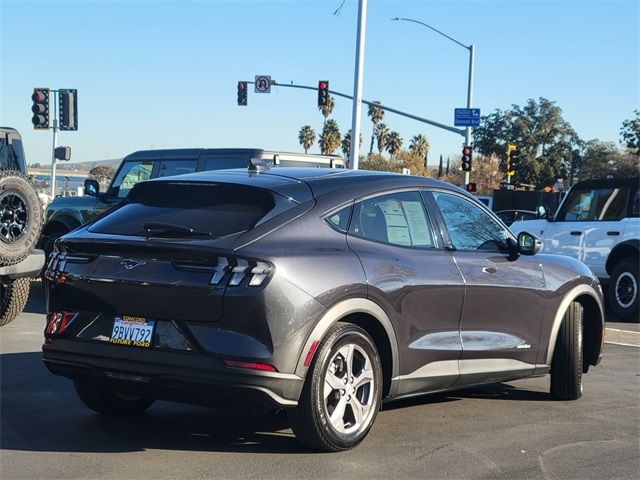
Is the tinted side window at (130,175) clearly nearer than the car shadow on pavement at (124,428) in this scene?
No

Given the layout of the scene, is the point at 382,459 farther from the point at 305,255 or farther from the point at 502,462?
the point at 305,255

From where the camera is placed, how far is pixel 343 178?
590cm

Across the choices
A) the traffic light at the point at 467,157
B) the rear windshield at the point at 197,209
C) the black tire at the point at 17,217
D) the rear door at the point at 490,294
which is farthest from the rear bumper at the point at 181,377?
the traffic light at the point at 467,157

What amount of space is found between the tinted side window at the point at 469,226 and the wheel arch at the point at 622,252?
7590 mm

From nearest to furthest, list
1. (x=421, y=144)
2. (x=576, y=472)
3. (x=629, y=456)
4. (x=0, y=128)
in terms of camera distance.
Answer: (x=576, y=472) < (x=629, y=456) < (x=0, y=128) < (x=421, y=144)

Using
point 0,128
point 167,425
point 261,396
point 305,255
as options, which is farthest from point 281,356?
point 0,128

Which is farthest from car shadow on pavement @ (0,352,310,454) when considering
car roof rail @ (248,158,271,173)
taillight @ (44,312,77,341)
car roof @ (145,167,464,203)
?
car roof rail @ (248,158,271,173)

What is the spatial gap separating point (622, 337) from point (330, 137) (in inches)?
2869

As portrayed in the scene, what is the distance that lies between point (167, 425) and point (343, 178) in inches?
81.2

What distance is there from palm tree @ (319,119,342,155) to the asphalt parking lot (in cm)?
7596

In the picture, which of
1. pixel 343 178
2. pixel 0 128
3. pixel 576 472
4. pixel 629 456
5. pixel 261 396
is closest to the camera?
pixel 261 396

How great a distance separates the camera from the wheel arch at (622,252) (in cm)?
1360

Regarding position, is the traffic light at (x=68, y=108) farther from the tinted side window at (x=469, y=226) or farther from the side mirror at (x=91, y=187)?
the tinted side window at (x=469, y=226)

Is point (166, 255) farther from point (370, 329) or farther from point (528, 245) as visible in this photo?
point (528, 245)
